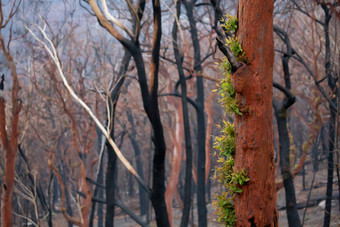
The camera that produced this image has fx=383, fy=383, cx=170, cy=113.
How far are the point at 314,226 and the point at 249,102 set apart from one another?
12057mm

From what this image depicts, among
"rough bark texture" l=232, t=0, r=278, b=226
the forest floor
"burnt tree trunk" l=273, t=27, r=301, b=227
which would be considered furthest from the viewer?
the forest floor

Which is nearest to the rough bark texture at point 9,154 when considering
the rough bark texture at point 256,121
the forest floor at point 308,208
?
the forest floor at point 308,208

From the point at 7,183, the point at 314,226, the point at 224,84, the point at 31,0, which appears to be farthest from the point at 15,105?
the point at 314,226

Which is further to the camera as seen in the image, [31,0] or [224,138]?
[31,0]

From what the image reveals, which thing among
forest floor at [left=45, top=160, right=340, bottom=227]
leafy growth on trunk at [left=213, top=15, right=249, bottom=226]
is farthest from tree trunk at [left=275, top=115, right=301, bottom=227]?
leafy growth on trunk at [left=213, top=15, right=249, bottom=226]

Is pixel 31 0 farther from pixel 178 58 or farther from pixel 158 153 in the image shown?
pixel 158 153

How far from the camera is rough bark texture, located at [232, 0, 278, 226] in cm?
265

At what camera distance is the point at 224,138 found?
9.42 feet

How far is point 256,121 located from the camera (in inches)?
106

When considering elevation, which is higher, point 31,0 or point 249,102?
point 31,0

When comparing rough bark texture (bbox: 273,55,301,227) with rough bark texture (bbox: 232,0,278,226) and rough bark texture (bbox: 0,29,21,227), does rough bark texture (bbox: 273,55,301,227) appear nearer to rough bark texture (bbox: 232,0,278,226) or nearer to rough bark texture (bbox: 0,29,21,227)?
rough bark texture (bbox: 232,0,278,226)

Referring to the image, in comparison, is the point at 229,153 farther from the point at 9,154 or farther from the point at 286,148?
the point at 9,154

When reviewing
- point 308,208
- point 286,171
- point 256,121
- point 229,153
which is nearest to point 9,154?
point 286,171

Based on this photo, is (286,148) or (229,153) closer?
(229,153)
